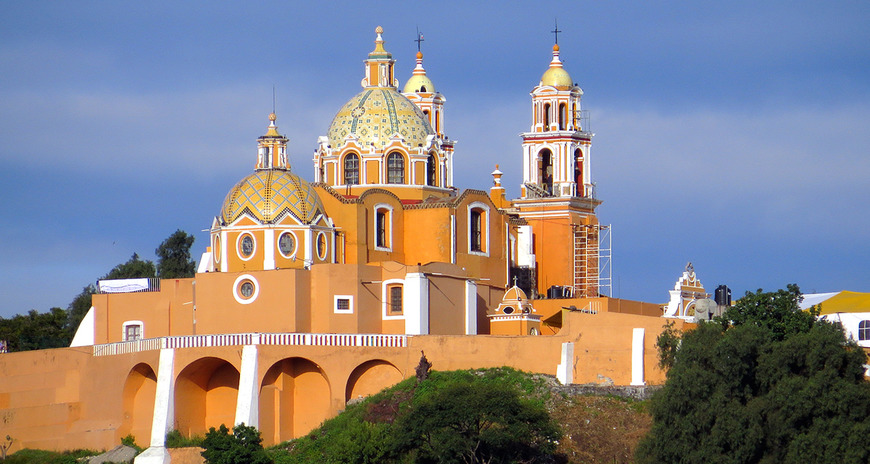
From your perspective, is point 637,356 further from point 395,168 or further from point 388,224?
point 395,168

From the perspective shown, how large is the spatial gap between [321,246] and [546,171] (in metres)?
14.2

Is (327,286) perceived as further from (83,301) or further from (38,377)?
(83,301)

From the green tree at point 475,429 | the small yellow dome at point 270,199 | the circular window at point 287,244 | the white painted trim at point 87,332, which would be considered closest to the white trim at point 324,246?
the small yellow dome at point 270,199

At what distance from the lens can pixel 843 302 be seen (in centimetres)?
5934

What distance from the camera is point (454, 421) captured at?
156 feet

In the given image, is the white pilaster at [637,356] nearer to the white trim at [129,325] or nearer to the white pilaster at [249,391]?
the white pilaster at [249,391]

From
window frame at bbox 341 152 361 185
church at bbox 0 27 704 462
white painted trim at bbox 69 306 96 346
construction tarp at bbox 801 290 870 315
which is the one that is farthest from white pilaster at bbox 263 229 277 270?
construction tarp at bbox 801 290 870 315

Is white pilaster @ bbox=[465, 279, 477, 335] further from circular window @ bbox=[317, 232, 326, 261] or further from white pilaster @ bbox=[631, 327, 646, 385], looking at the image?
white pilaster @ bbox=[631, 327, 646, 385]

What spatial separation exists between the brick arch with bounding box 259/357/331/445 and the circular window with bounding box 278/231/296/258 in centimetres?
332

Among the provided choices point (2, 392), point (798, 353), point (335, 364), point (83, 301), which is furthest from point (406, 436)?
point (83, 301)

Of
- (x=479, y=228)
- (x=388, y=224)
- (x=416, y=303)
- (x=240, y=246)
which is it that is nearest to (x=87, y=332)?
(x=240, y=246)

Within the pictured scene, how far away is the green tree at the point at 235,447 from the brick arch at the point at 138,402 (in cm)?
449

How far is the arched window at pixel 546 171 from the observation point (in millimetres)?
68125

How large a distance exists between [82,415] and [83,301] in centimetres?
2333
